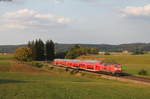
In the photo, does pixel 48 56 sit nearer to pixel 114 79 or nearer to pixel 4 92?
pixel 114 79

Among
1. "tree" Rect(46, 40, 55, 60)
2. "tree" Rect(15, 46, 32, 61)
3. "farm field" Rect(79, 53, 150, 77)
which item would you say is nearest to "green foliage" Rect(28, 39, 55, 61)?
"tree" Rect(46, 40, 55, 60)

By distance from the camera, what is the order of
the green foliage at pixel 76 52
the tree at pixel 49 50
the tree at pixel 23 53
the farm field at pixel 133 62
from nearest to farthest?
the farm field at pixel 133 62 < the tree at pixel 23 53 < the green foliage at pixel 76 52 < the tree at pixel 49 50

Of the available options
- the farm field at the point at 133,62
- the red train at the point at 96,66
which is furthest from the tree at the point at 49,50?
the red train at the point at 96,66

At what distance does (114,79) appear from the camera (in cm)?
4572

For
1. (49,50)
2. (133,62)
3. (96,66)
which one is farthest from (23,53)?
(96,66)

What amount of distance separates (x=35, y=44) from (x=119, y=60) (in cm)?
6420

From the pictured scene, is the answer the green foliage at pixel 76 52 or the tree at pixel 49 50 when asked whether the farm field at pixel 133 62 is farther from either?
the tree at pixel 49 50

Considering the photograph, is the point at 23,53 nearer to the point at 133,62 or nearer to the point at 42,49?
the point at 42,49

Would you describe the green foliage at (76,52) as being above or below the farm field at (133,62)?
above

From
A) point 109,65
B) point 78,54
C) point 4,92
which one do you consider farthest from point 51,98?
point 78,54

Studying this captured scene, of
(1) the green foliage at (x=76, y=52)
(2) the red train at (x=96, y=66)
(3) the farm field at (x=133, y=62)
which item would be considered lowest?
(3) the farm field at (x=133, y=62)

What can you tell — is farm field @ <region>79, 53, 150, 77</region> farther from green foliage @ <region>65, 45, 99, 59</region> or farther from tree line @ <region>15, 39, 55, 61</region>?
tree line @ <region>15, 39, 55, 61</region>

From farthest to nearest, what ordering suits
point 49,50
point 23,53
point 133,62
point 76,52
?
1. point 49,50
2. point 76,52
3. point 23,53
4. point 133,62

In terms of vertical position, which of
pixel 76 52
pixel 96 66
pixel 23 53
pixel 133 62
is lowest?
pixel 133 62
